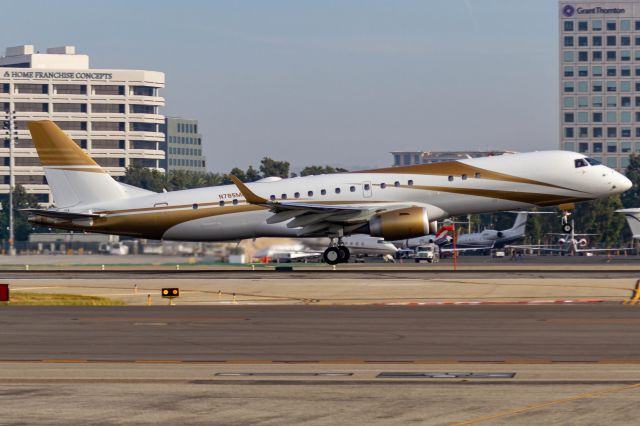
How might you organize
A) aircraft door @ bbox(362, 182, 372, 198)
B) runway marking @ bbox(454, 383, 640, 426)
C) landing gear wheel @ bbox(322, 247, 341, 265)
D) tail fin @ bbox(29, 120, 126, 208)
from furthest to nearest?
tail fin @ bbox(29, 120, 126, 208)
landing gear wheel @ bbox(322, 247, 341, 265)
aircraft door @ bbox(362, 182, 372, 198)
runway marking @ bbox(454, 383, 640, 426)

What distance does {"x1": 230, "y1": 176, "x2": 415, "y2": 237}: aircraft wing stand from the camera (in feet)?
179

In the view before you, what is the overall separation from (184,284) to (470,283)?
11.0 metres

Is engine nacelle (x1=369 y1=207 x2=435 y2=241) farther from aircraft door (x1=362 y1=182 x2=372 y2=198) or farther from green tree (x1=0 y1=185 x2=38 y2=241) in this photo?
green tree (x1=0 y1=185 x2=38 y2=241)

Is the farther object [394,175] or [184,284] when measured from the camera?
[394,175]

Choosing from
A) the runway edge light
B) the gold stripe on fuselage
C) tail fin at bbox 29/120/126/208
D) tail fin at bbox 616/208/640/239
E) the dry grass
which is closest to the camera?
the runway edge light

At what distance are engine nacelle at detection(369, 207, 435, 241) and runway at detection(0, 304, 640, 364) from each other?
19.2 m

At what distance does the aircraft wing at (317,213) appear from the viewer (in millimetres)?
54469

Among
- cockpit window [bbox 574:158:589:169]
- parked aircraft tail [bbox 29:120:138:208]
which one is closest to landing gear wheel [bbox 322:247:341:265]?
parked aircraft tail [bbox 29:120:138:208]

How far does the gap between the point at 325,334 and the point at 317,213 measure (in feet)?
92.1

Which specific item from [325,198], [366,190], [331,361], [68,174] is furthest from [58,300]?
[366,190]

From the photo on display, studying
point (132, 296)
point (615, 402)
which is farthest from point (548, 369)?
point (132, 296)

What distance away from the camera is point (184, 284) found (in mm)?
45219

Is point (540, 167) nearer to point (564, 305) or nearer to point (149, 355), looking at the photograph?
point (564, 305)

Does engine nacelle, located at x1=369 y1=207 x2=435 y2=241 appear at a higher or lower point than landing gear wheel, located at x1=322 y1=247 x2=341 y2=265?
higher
